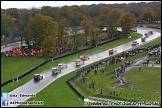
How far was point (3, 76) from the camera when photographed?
173ft

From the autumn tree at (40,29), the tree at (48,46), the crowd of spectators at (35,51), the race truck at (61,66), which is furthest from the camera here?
the autumn tree at (40,29)

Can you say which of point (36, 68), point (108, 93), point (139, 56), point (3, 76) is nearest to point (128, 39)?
point (139, 56)

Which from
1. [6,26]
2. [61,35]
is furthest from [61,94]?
[6,26]

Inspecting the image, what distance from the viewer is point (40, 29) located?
73.7m

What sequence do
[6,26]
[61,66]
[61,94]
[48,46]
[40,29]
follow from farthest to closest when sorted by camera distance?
1. [6,26]
2. [40,29]
3. [48,46]
4. [61,66]
5. [61,94]

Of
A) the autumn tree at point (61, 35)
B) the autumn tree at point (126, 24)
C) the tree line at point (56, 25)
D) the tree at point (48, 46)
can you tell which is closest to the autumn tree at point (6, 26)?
the tree line at point (56, 25)

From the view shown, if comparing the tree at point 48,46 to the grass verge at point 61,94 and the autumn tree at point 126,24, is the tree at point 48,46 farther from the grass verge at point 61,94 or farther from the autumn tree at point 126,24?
the autumn tree at point 126,24

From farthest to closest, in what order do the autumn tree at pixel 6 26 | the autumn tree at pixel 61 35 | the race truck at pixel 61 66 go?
the autumn tree at pixel 6 26 → the autumn tree at pixel 61 35 → the race truck at pixel 61 66

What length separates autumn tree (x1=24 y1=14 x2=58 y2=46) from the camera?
2881 inches

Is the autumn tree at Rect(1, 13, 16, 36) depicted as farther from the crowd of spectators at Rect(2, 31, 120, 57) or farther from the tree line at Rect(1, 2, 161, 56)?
the crowd of spectators at Rect(2, 31, 120, 57)

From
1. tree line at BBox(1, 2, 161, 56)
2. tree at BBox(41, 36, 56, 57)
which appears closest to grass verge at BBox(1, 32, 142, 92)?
tree line at BBox(1, 2, 161, 56)

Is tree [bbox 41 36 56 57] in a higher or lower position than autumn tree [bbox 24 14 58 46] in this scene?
lower

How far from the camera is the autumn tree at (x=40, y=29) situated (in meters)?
73.2

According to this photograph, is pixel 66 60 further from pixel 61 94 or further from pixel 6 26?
pixel 6 26
